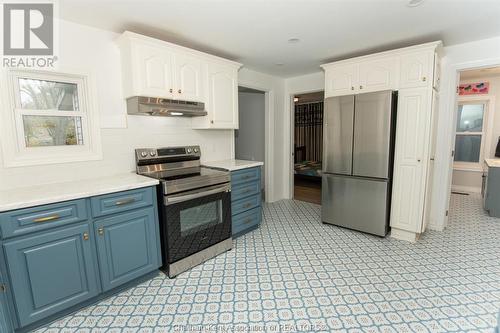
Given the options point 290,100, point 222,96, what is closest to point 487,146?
point 290,100

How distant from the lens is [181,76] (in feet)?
8.88

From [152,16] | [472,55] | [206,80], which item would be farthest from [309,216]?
[152,16]

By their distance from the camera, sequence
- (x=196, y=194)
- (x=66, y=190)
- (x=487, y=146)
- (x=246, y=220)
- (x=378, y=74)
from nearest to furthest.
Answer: (x=66, y=190) → (x=196, y=194) → (x=378, y=74) → (x=246, y=220) → (x=487, y=146)

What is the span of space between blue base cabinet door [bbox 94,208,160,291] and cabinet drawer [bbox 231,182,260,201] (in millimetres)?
1055

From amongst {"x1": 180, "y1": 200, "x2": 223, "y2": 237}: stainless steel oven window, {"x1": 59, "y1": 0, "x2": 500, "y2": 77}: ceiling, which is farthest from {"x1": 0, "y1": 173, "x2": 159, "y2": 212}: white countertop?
{"x1": 59, "y1": 0, "x2": 500, "y2": 77}: ceiling

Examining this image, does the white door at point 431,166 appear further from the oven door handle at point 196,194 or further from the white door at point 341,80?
the oven door handle at point 196,194

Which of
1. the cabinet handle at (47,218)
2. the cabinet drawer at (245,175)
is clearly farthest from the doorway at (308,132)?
the cabinet handle at (47,218)

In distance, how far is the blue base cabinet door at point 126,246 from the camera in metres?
2.00

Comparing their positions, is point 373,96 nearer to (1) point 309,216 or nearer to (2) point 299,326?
(1) point 309,216

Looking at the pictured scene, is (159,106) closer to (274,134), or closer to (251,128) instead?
(274,134)

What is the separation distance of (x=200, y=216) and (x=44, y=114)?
167 cm

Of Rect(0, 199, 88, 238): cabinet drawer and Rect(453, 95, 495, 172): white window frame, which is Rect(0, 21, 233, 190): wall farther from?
Rect(453, 95, 495, 172): white window frame

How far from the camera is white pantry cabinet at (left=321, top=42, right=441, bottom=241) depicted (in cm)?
277

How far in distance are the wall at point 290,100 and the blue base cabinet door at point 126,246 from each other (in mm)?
3182
